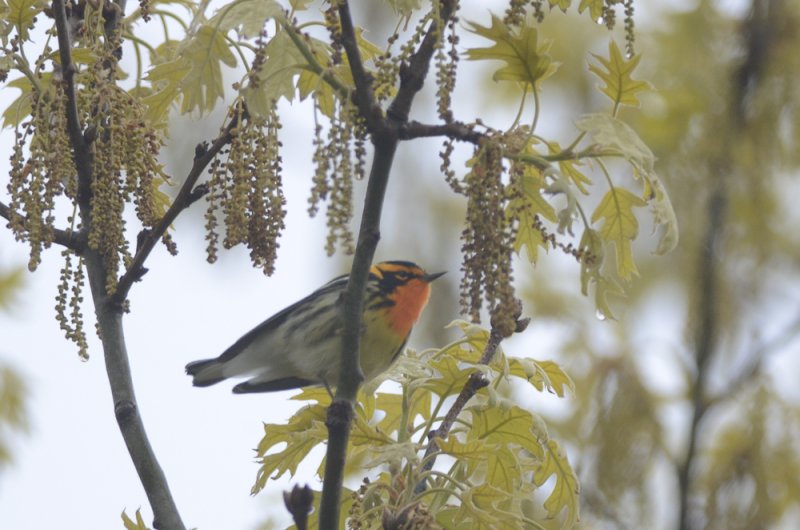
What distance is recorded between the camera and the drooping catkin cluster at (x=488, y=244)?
175cm

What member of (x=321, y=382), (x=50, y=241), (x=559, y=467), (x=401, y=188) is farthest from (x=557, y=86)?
(x=50, y=241)

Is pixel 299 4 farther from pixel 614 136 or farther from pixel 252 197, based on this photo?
pixel 614 136

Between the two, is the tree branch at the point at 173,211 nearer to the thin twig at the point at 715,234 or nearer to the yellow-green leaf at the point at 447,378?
the yellow-green leaf at the point at 447,378

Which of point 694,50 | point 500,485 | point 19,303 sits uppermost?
point 694,50

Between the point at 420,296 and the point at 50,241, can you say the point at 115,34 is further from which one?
the point at 420,296

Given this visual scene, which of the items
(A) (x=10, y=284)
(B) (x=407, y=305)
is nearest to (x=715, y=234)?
(B) (x=407, y=305)

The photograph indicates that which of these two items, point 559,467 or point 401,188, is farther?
point 401,188

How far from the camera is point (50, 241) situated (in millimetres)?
1999

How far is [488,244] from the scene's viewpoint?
1783 mm

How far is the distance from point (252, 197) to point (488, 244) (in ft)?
1.58

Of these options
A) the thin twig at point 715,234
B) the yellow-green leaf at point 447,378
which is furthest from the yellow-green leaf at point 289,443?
the thin twig at point 715,234

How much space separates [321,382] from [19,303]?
3210 mm

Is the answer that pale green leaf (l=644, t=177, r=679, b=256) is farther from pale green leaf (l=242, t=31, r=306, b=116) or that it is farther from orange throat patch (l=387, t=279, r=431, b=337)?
orange throat patch (l=387, t=279, r=431, b=337)

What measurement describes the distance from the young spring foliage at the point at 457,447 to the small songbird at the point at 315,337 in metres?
0.77
